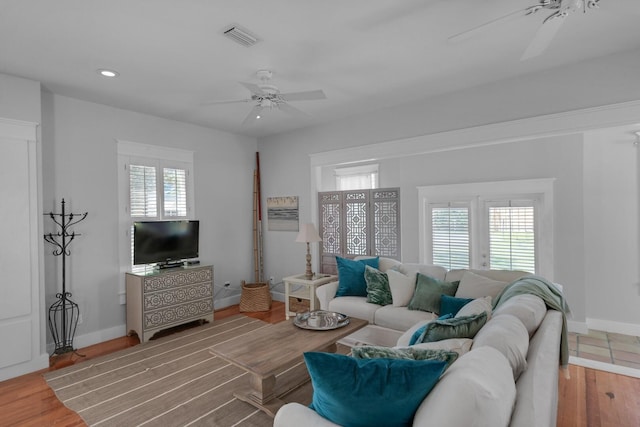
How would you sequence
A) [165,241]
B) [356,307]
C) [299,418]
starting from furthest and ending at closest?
[165,241] → [356,307] → [299,418]

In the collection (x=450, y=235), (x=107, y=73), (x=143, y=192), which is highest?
(x=107, y=73)

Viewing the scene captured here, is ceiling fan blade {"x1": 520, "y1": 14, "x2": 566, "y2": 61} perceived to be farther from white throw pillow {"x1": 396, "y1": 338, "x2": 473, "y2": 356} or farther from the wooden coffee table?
the wooden coffee table

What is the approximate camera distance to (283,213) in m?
5.61

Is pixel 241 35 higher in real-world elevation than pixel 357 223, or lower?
higher

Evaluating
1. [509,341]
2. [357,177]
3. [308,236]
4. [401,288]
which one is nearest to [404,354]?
[509,341]

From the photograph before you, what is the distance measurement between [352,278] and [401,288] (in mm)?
644

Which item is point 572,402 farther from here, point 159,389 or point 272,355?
point 159,389

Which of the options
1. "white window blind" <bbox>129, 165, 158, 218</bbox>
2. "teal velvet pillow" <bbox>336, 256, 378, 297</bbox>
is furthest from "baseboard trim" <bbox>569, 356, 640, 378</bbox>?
"white window blind" <bbox>129, 165, 158, 218</bbox>

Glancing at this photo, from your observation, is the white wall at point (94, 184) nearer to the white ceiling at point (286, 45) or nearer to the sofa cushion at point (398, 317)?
the white ceiling at point (286, 45)

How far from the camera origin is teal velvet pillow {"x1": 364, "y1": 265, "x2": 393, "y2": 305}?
3.66 m

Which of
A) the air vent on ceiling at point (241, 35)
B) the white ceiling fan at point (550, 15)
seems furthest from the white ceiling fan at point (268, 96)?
the white ceiling fan at point (550, 15)

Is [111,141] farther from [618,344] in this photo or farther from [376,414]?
[618,344]

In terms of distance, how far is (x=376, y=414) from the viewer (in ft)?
4.00

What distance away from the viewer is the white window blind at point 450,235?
5.00 m
